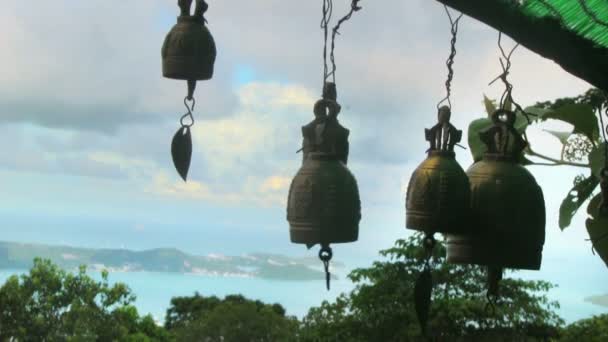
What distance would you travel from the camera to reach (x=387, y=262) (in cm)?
835

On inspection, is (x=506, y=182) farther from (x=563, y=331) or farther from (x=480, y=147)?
(x=563, y=331)

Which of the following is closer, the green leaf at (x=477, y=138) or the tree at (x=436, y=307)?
the green leaf at (x=477, y=138)

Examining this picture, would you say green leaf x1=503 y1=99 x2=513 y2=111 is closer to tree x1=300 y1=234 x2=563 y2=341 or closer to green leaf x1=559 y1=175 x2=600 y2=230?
green leaf x1=559 y1=175 x2=600 y2=230

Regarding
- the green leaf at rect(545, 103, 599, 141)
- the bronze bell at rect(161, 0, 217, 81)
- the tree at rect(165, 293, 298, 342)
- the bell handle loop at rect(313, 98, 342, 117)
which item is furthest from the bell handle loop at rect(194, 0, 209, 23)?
the tree at rect(165, 293, 298, 342)

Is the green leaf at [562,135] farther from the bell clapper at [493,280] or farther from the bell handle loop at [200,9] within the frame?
the bell handle loop at [200,9]

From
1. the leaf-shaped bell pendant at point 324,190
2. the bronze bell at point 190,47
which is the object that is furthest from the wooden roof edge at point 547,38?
the bronze bell at point 190,47

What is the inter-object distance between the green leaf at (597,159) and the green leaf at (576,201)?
0.45 ft

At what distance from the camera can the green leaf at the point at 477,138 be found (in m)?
1.90

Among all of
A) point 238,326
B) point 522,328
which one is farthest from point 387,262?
point 238,326

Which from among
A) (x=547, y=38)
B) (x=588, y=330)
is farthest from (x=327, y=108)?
(x=588, y=330)

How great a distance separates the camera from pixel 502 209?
72.5 inches

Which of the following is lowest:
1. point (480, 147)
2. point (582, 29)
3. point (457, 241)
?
point (457, 241)

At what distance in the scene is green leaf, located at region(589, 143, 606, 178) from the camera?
179 cm

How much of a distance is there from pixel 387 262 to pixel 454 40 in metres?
6.51
